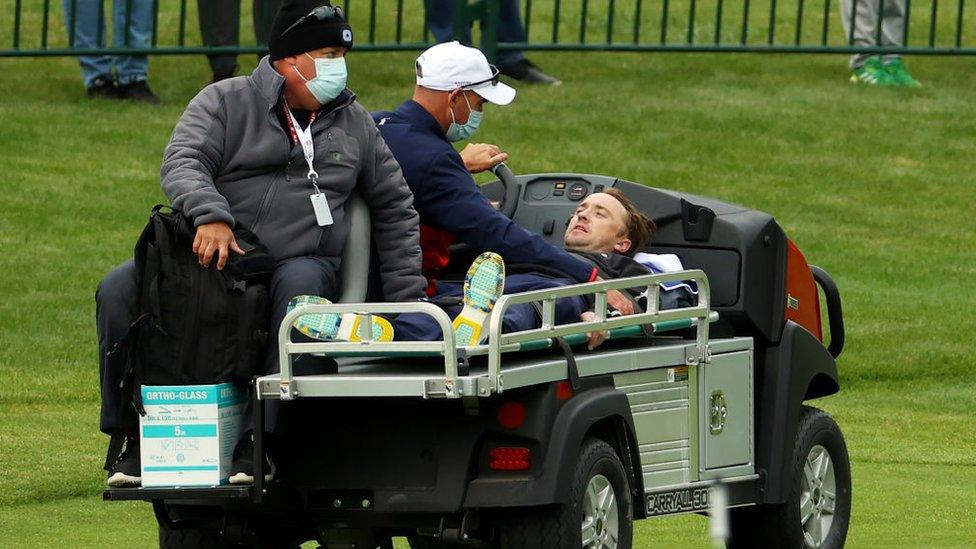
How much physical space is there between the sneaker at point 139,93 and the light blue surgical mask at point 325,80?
11.7 meters

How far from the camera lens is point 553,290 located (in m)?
6.58

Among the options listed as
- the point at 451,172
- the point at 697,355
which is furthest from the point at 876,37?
the point at 451,172

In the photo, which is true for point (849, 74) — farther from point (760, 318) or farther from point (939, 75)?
point (760, 318)

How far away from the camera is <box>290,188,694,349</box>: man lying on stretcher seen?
6461 millimetres

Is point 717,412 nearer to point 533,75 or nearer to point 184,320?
point 184,320

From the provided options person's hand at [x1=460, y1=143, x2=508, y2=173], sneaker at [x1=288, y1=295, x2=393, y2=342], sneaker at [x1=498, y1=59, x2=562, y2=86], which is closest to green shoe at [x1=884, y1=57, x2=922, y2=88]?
sneaker at [x1=498, y1=59, x2=562, y2=86]

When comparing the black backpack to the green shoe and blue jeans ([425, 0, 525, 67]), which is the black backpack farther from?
the green shoe

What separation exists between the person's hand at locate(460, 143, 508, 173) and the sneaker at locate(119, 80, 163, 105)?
10.7 metres

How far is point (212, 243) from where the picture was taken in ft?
21.6

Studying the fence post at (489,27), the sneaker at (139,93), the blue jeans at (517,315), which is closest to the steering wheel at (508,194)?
the blue jeans at (517,315)

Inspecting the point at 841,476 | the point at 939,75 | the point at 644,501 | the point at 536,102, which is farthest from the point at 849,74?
the point at 644,501

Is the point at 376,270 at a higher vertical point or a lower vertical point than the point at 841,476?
higher

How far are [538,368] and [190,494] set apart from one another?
3.56ft

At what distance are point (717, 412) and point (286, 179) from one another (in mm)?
1795
